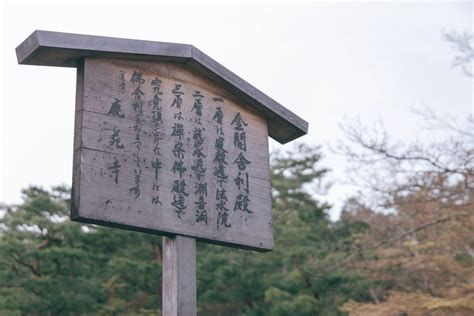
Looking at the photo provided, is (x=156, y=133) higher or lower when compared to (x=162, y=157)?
higher

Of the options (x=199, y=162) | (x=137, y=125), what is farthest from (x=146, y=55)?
(x=199, y=162)

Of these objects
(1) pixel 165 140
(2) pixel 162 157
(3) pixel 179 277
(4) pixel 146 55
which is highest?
(4) pixel 146 55

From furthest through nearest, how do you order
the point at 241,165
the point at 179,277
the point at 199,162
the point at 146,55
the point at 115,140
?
the point at 241,165 → the point at 199,162 → the point at 146,55 → the point at 179,277 → the point at 115,140

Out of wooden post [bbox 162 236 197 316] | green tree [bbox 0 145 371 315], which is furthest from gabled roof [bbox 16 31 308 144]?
green tree [bbox 0 145 371 315]

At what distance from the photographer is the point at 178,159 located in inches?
144

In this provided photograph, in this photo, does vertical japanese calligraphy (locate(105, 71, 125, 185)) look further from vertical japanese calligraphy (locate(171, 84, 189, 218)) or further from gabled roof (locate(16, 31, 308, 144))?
vertical japanese calligraphy (locate(171, 84, 189, 218))

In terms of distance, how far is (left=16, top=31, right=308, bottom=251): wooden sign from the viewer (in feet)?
10.9

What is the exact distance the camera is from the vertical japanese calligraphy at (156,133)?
11.5 feet

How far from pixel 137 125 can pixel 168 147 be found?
222 mm

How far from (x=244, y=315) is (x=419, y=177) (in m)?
5.33

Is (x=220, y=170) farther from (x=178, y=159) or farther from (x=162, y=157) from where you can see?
(x=162, y=157)

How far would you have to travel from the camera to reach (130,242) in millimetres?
14000

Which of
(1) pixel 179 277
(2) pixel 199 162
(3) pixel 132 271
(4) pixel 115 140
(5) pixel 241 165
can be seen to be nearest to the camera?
(4) pixel 115 140

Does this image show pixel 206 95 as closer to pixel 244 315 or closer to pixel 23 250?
pixel 23 250
